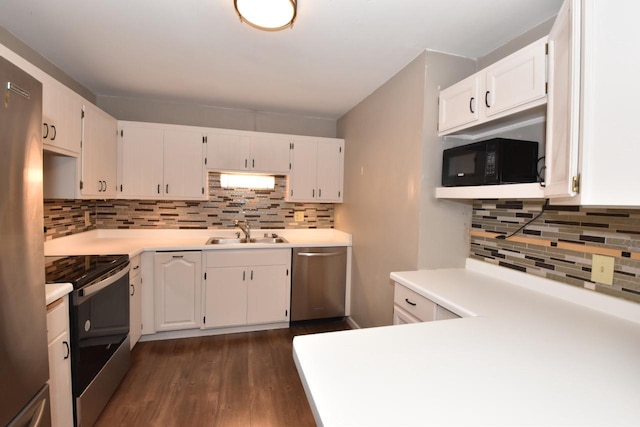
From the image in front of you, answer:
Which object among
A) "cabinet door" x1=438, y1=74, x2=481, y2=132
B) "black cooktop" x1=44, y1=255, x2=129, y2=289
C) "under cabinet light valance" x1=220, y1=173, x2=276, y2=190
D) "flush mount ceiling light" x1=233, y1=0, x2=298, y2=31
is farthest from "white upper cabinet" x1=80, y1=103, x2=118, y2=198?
"cabinet door" x1=438, y1=74, x2=481, y2=132

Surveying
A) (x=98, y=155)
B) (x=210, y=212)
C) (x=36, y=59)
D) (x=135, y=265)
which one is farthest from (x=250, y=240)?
(x=36, y=59)

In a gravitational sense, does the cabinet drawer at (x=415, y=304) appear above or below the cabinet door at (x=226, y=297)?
above

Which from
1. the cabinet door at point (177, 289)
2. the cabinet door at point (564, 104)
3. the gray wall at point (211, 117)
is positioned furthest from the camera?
the gray wall at point (211, 117)

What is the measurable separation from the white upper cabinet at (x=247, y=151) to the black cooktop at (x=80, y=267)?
4.35ft

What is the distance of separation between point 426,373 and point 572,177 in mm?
801

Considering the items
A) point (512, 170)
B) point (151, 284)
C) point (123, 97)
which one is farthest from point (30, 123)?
point (123, 97)

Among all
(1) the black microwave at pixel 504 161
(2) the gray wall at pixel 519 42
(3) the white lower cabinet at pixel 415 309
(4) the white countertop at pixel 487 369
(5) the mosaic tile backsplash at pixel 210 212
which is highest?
(2) the gray wall at pixel 519 42

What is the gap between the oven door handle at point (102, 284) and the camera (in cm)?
159

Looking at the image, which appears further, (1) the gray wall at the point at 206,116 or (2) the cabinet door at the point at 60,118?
(1) the gray wall at the point at 206,116

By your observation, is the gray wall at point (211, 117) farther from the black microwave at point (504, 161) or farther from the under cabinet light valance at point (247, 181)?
the black microwave at point (504, 161)

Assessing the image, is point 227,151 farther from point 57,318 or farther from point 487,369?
point 487,369

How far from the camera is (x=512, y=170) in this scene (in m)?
1.52

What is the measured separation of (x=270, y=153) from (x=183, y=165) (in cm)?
88

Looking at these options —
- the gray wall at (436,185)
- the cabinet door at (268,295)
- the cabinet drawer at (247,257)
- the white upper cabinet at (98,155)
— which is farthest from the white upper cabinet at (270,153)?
the gray wall at (436,185)
